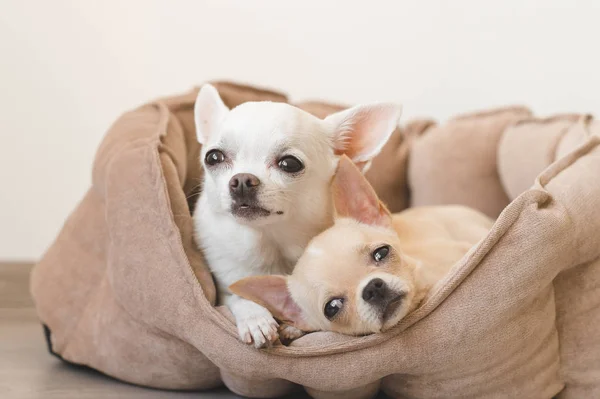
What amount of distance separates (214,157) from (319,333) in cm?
42

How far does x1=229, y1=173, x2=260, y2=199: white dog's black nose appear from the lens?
1.29 m

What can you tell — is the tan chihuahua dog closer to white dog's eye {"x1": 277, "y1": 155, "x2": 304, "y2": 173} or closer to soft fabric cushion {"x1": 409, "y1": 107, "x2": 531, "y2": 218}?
white dog's eye {"x1": 277, "y1": 155, "x2": 304, "y2": 173}

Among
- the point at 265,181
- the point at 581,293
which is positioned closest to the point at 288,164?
the point at 265,181

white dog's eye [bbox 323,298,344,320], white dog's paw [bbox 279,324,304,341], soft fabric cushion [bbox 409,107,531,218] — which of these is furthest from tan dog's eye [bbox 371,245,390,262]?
soft fabric cushion [bbox 409,107,531,218]

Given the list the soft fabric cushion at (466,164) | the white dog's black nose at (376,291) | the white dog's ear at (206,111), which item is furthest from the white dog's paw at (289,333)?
the soft fabric cushion at (466,164)

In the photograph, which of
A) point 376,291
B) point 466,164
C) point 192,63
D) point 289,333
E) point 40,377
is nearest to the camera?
point 376,291

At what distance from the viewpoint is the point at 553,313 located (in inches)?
54.3

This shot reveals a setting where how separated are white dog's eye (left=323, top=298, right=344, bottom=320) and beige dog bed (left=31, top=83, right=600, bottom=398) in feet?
0.15

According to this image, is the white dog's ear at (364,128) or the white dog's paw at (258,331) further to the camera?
the white dog's ear at (364,128)

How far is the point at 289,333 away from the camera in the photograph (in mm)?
1360

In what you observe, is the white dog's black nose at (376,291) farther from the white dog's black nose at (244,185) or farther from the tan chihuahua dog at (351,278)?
the white dog's black nose at (244,185)

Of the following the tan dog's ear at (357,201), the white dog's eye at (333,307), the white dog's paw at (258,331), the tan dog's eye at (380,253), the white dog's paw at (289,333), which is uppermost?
the tan dog's ear at (357,201)

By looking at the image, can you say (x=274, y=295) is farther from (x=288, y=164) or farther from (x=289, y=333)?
(x=288, y=164)

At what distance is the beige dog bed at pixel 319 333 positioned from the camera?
126 cm
